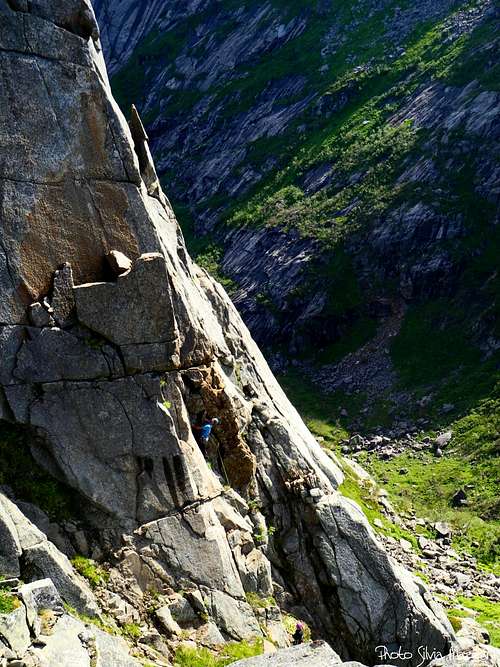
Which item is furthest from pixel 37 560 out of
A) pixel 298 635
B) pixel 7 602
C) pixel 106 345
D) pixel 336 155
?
pixel 336 155

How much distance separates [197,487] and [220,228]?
90781 mm

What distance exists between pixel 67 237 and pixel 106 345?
347 cm

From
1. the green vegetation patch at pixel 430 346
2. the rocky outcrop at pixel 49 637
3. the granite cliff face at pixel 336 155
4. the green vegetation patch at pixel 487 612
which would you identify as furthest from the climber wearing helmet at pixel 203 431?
the granite cliff face at pixel 336 155

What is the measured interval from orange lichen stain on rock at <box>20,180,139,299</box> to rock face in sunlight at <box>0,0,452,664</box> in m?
0.04

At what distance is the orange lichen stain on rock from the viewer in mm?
20906

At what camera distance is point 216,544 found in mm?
21922

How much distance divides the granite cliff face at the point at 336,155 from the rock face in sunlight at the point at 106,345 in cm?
5396

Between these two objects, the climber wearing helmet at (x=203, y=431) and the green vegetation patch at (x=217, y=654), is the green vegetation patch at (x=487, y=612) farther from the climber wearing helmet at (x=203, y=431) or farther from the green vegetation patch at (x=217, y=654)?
the climber wearing helmet at (x=203, y=431)

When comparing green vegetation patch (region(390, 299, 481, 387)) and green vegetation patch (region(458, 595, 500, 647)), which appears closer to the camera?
green vegetation patch (region(458, 595, 500, 647))

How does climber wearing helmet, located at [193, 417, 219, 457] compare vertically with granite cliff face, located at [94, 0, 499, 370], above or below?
below

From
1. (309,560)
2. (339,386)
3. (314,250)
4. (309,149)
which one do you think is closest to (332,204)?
(314,250)

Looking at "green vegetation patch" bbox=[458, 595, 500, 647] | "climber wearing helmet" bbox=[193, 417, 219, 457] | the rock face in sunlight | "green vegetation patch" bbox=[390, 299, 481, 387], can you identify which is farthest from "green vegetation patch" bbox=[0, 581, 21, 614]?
"green vegetation patch" bbox=[390, 299, 481, 387]

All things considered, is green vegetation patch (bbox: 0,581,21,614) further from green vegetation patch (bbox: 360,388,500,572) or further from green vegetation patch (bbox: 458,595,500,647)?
green vegetation patch (bbox: 360,388,500,572)

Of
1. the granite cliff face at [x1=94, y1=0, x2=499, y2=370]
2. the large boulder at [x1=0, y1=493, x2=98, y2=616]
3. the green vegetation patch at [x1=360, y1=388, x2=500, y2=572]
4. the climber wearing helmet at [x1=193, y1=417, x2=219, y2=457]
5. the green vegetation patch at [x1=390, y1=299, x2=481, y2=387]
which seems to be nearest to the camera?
the large boulder at [x1=0, y1=493, x2=98, y2=616]
